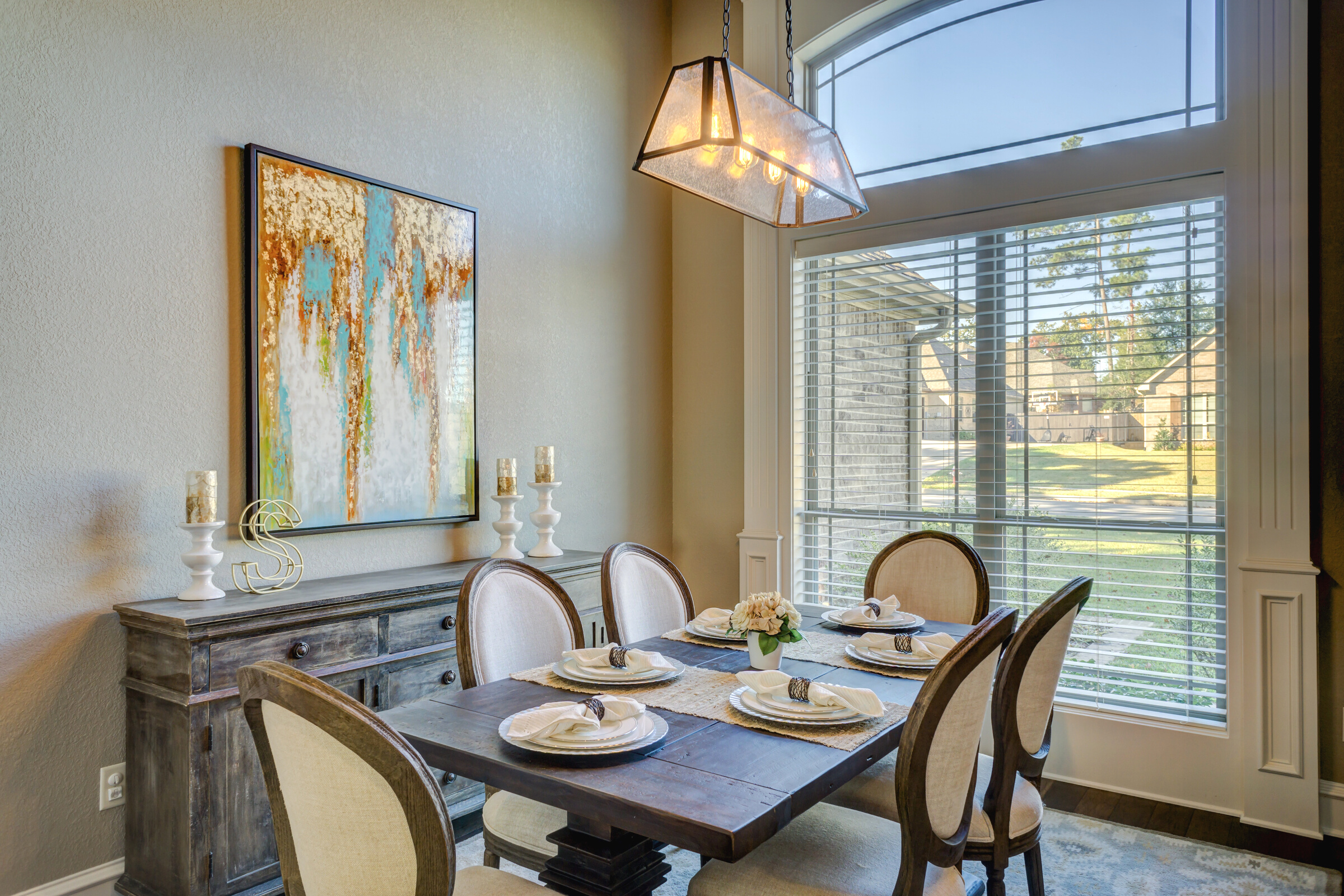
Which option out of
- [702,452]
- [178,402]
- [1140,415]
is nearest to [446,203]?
[178,402]

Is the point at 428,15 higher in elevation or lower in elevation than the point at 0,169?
higher

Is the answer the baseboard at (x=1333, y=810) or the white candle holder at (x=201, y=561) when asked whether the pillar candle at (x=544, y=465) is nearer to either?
the white candle holder at (x=201, y=561)

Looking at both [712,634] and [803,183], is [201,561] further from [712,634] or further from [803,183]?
[803,183]

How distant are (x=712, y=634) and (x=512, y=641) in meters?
0.57

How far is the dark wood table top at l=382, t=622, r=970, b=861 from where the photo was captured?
1278 mm

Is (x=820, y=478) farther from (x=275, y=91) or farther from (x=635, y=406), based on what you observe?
(x=275, y=91)

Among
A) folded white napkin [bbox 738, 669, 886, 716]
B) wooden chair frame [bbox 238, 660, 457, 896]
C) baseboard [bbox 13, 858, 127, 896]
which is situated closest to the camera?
wooden chair frame [bbox 238, 660, 457, 896]

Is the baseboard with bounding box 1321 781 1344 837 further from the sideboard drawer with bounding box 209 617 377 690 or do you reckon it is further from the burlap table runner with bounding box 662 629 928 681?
the sideboard drawer with bounding box 209 617 377 690

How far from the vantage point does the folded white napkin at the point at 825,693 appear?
170cm

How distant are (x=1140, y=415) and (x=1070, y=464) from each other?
1.01 feet

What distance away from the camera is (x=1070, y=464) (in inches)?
132

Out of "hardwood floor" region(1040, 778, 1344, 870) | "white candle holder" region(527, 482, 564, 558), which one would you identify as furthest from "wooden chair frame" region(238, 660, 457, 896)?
"hardwood floor" region(1040, 778, 1344, 870)

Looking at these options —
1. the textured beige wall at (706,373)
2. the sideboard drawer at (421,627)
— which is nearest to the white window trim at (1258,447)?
the textured beige wall at (706,373)

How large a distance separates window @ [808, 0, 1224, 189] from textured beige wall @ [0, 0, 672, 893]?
1.61m
